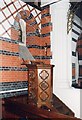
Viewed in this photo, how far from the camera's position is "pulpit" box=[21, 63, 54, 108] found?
3441 millimetres

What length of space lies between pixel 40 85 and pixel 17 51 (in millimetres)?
1034

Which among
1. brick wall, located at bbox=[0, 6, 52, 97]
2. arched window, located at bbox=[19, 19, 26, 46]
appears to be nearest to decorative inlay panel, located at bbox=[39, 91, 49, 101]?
brick wall, located at bbox=[0, 6, 52, 97]

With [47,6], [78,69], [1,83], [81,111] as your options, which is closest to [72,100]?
[81,111]

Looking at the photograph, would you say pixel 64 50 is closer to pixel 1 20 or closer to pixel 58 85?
pixel 58 85

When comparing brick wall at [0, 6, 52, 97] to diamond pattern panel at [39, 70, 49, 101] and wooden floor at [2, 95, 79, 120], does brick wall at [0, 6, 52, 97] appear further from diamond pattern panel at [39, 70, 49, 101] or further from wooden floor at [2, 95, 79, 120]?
diamond pattern panel at [39, 70, 49, 101]

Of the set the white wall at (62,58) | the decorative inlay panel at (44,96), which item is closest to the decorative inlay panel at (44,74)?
the decorative inlay panel at (44,96)

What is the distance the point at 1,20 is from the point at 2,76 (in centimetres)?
113

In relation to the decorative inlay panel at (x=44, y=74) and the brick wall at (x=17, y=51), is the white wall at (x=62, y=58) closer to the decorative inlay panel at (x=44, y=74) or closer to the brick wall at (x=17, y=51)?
the brick wall at (x=17, y=51)

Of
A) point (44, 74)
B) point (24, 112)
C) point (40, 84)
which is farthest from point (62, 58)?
point (24, 112)

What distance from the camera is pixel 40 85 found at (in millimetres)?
3484

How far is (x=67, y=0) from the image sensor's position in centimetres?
433

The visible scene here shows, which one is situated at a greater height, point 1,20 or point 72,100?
point 1,20

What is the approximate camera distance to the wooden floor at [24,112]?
2.59 metres

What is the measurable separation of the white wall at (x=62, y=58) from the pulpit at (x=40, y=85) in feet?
2.67
